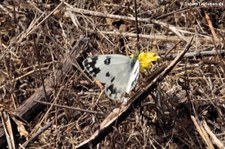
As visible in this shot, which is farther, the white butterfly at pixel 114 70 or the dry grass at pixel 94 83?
the dry grass at pixel 94 83

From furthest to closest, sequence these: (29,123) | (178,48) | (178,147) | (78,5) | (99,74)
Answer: (78,5) → (178,48) → (29,123) → (178,147) → (99,74)

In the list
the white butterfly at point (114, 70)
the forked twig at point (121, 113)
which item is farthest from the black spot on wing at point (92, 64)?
the forked twig at point (121, 113)

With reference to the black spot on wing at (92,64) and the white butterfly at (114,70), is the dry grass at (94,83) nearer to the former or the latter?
the white butterfly at (114,70)

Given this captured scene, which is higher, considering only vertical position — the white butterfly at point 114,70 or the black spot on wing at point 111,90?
the white butterfly at point 114,70

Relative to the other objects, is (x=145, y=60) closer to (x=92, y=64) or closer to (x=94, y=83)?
(x=92, y=64)

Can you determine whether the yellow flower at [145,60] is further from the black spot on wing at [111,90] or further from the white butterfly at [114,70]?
the black spot on wing at [111,90]

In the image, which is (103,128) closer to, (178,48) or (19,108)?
(19,108)

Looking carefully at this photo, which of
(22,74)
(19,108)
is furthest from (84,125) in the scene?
(22,74)

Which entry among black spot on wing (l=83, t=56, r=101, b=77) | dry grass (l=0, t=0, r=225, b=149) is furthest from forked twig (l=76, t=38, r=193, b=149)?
black spot on wing (l=83, t=56, r=101, b=77)
